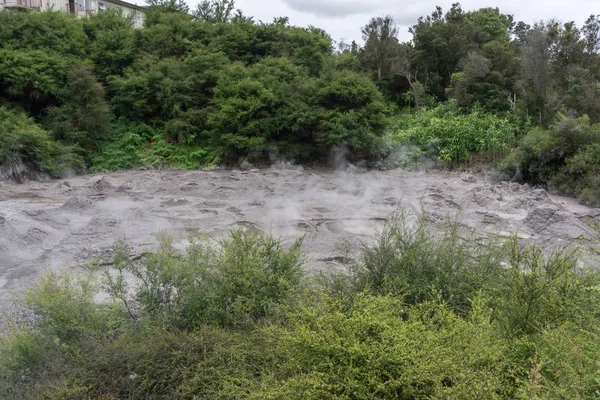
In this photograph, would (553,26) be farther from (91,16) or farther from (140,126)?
(91,16)

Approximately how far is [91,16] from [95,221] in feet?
45.7

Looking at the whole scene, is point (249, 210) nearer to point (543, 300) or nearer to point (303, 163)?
point (303, 163)

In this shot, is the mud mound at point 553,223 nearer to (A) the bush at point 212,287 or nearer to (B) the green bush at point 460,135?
(A) the bush at point 212,287

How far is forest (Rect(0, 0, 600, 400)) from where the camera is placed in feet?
12.8

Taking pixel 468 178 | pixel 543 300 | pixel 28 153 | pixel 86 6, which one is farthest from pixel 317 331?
pixel 86 6

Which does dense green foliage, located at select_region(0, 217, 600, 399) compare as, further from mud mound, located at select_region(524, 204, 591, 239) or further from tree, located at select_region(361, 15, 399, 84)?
tree, located at select_region(361, 15, 399, 84)

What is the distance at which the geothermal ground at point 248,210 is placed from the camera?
31.4 ft

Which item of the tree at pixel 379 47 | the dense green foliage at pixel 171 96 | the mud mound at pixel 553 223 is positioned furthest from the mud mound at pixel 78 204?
the tree at pixel 379 47

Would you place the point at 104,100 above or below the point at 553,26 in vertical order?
below

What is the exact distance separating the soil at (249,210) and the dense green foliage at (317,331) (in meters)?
2.16

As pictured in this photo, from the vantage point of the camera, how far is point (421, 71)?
23.9 m

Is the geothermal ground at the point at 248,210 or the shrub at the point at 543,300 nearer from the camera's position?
the shrub at the point at 543,300

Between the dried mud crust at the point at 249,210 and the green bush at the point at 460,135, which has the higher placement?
the green bush at the point at 460,135

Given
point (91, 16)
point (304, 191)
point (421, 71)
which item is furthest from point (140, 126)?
point (421, 71)
